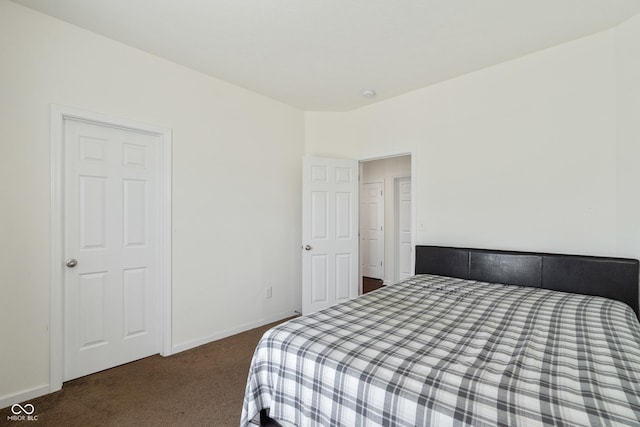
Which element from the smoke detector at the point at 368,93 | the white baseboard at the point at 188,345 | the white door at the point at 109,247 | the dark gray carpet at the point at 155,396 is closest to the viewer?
the dark gray carpet at the point at 155,396

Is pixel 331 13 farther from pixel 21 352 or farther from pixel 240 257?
pixel 21 352

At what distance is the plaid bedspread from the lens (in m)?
0.85

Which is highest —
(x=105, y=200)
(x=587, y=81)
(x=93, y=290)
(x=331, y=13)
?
(x=331, y=13)

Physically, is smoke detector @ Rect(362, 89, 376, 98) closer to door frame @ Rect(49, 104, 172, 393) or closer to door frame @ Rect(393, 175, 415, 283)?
door frame @ Rect(393, 175, 415, 283)

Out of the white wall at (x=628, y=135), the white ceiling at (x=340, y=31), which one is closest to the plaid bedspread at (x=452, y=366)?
the white wall at (x=628, y=135)

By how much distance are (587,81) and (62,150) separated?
12.8 ft

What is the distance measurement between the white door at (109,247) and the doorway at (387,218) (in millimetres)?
3128

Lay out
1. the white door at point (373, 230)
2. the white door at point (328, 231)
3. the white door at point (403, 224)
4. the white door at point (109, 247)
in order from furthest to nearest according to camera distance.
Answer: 1. the white door at point (373, 230)
2. the white door at point (403, 224)
3. the white door at point (328, 231)
4. the white door at point (109, 247)

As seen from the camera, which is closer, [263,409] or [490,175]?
[263,409]

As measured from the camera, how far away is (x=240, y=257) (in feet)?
10.0

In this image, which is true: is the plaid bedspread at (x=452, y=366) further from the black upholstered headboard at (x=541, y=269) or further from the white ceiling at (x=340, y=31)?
the white ceiling at (x=340, y=31)

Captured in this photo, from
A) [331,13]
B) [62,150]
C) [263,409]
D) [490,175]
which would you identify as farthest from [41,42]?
[490,175]

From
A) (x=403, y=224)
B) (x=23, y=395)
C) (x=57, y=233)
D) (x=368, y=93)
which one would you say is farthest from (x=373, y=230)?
(x=23, y=395)

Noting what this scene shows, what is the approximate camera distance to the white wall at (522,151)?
7.02 feet
